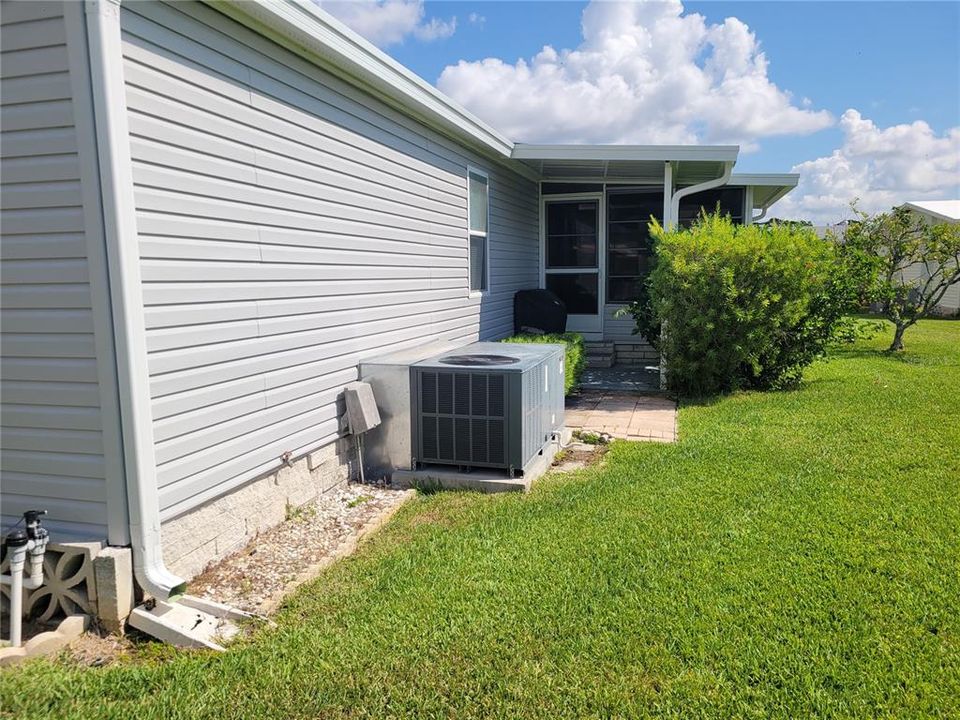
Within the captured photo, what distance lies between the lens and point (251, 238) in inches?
145

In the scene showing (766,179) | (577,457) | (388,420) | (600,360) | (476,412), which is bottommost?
(577,457)

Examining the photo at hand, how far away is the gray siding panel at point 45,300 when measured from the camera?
275cm

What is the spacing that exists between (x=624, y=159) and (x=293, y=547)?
249 inches

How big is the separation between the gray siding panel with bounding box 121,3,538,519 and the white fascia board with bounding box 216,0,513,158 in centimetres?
11

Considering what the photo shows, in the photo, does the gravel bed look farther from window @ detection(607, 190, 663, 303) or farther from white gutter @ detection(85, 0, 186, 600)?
window @ detection(607, 190, 663, 303)

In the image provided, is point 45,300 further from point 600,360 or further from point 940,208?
point 940,208

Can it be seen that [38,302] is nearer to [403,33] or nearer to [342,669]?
[342,669]

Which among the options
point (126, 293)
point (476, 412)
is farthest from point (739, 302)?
point (126, 293)

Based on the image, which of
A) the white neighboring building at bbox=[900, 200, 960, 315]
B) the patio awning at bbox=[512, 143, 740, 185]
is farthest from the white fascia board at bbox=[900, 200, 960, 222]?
the patio awning at bbox=[512, 143, 740, 185]

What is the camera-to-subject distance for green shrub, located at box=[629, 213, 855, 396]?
731 cm

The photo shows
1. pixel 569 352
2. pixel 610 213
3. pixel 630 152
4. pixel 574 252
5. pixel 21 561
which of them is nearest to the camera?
pixel 21 561

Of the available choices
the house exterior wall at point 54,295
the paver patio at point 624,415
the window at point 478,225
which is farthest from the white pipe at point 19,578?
the window at point 478,225

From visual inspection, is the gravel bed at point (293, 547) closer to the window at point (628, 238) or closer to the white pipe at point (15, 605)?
the white pipe at point (15, 605)

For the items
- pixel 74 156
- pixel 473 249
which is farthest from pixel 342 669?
pixel 473 249
